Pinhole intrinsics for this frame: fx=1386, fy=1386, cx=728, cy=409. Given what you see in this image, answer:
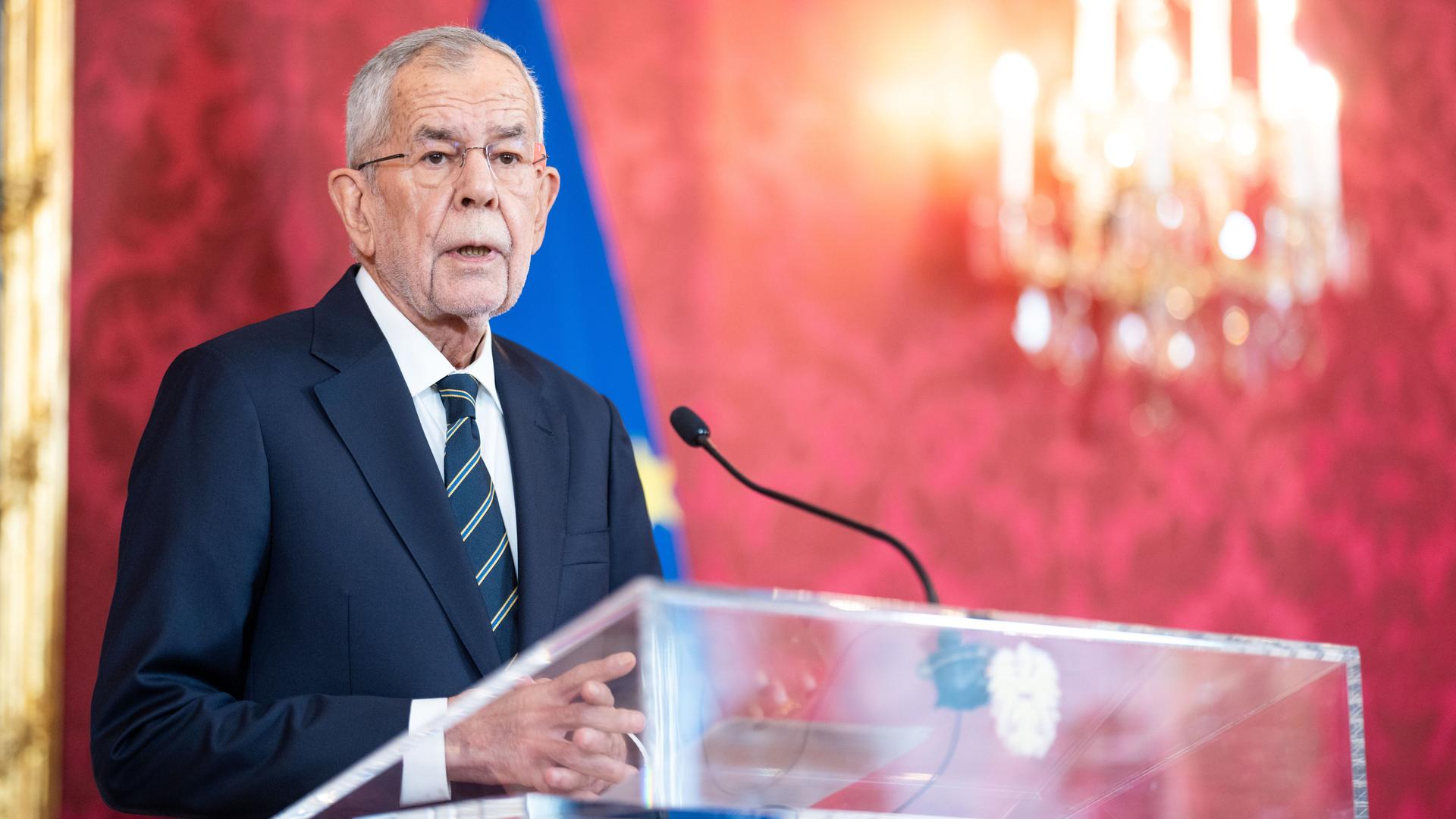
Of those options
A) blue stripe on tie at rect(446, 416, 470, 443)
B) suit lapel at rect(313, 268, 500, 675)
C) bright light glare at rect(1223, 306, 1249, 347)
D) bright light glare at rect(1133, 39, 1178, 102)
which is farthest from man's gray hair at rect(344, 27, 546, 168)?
bright light glare at rect(1223, 306, 1249, 347)

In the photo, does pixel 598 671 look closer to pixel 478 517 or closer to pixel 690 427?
pixel 478 517

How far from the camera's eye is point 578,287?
8.43 ft

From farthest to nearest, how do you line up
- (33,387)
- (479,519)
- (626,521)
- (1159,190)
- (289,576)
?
(1159,190) → (33,387) → (626,521) → (479,519) → (289,576)

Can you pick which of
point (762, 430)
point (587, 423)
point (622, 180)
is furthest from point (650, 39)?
point (587, 423)

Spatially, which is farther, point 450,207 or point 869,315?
point 869,315

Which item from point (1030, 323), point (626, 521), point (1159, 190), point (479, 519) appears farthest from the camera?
point (1030, 323)

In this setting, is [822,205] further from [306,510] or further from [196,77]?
[306,510]

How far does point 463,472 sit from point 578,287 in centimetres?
104

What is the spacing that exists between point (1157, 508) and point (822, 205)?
3.82ft

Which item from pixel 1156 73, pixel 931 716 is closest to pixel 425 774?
pixel 931 716

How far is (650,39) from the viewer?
9.64 feet

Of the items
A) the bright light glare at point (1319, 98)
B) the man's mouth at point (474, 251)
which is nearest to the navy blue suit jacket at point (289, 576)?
the man's mouth at point (474, 251)

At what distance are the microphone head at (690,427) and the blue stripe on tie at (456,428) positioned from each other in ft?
0.82

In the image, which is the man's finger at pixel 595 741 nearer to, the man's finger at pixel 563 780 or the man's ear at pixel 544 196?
the man's finger at pixel 563 780
